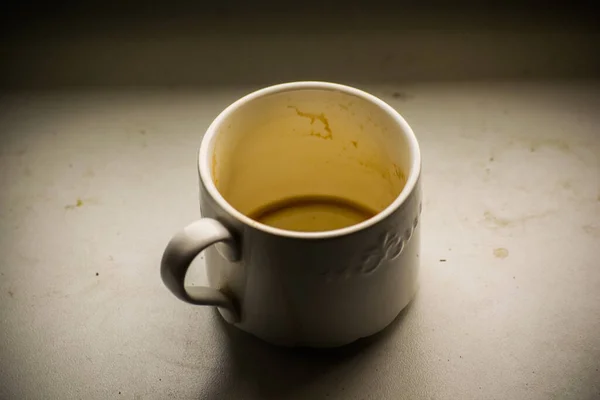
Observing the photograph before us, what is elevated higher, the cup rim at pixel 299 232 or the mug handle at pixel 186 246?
the cup rim at pixel 299 232

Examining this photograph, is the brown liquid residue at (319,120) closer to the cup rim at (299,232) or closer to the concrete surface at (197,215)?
the cup rim at (299,232)

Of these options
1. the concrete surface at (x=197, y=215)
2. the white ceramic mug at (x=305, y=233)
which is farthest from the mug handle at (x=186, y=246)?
the concrete surface at (x=197, y=215)

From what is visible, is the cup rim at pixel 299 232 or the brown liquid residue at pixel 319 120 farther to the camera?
the brown liquid residue at pixel 319 120

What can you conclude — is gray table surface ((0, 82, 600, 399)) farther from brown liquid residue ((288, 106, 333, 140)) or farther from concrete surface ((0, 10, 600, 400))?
brown liquid residue ((288, 106, 333, 140))

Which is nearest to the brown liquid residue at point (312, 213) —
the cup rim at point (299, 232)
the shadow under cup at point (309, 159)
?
the shadow under cup at point (309, 159)

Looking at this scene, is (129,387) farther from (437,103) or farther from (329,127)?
(437,103)

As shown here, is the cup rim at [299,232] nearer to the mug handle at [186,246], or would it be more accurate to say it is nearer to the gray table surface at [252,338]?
the mug handle at [186,246]

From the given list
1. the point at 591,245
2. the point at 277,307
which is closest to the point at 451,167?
the point at 591,245
